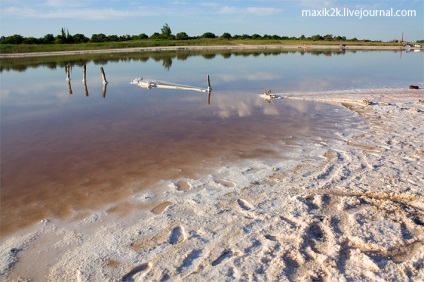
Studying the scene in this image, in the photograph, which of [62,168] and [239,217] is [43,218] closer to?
[62,168]

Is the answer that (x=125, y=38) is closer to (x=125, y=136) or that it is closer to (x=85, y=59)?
(x=85, y=59)

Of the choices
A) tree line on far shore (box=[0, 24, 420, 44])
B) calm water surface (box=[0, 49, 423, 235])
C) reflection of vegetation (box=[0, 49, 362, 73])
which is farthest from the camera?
tree line on far shore (box=[0, 24, 420, 44])

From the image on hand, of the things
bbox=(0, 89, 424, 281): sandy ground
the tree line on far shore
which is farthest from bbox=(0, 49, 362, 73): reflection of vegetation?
bbox=(0, 89, 424, 281): sandy ground

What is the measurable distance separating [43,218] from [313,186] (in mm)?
6164

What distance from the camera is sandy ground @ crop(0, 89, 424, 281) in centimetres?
541

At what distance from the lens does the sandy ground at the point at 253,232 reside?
213 inches

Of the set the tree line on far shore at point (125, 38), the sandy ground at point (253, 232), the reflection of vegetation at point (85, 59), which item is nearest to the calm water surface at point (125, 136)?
the sandy ground at point (253, 232)

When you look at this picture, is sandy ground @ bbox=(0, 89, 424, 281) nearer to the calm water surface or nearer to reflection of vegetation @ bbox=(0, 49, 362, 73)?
the calm water surface

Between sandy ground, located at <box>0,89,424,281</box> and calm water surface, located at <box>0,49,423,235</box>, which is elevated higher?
calm water surface, located at <box>0,49,423,235</box>

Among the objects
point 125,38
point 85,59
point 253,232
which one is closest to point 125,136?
point 253,232

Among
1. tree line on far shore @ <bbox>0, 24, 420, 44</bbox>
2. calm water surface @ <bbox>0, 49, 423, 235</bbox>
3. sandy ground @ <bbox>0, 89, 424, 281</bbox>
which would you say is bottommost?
sandy ground @ <bbox>0, 89, 424, 281</bbox>

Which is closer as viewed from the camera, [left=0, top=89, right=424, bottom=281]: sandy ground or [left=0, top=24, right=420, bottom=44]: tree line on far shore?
[left=0, top=89, right=424, bottom=281]: sandy ground

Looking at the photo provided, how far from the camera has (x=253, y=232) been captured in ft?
20.9

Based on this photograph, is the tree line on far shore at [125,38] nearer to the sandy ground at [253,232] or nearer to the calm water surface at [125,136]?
the calm water surface at [125,136]
